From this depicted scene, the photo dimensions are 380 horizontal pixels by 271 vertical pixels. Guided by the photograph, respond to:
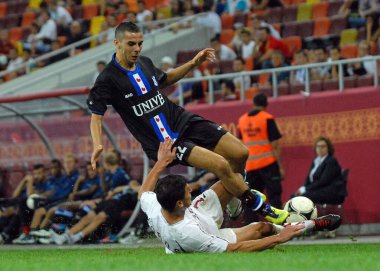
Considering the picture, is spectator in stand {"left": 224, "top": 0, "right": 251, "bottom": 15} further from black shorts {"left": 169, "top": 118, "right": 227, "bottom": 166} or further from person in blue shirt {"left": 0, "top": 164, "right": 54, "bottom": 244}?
black shorts {"left": 169, "top": 118, "right": 227, "bottom": 166}

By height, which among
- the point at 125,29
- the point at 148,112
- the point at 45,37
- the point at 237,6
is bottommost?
the point at 45,37

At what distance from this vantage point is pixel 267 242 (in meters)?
11.2

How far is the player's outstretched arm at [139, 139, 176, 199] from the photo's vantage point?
11844 mm

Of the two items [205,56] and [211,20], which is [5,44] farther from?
[205,56]

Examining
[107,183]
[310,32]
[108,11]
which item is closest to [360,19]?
[310,32]

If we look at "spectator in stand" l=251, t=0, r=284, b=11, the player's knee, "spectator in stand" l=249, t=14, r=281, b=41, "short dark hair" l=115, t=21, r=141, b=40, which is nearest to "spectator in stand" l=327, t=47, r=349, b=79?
"spectator in stand" l=249, t=14, r=281, b=41

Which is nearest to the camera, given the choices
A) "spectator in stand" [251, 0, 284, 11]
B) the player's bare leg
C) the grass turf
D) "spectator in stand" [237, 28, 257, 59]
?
the grass turf

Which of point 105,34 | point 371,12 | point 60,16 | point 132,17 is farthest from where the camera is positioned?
point 60,16

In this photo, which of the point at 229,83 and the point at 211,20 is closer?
the point at 229,83

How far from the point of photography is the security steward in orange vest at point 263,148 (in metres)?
18.4

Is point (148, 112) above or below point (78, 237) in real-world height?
above

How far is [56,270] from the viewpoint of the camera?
9992 millimetres

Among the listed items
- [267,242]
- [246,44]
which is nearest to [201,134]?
[267,242]

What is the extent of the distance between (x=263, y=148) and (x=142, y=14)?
815cm
